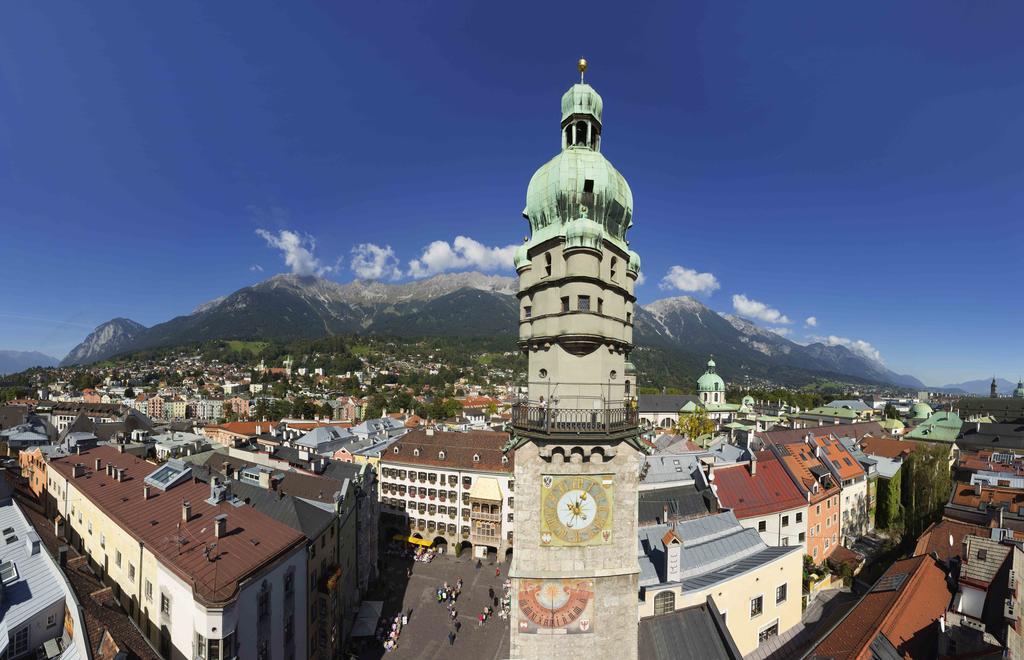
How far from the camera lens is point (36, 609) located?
16078 mm

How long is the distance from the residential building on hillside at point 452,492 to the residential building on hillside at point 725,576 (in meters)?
24.4

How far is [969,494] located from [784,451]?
1248cm

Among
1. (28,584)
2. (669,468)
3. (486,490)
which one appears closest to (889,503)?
(669,468)

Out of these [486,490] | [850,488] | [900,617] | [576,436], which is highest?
[576,436]

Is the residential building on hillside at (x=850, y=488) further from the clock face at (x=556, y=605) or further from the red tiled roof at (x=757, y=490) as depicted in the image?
the clock face at (x=556, y=605)

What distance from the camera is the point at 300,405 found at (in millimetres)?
130375

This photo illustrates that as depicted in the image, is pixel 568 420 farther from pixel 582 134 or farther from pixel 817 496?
pixel 817 496

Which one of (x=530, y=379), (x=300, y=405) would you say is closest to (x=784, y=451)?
(x=530, y=379)

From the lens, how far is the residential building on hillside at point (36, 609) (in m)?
15.1

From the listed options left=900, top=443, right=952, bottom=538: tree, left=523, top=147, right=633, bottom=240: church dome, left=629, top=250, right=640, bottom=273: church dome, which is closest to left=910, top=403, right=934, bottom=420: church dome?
left=900, top=443, right=952, bottom=538: tree

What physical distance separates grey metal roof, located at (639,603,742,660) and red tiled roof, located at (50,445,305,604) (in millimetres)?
15381

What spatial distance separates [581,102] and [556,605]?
51.4 feet

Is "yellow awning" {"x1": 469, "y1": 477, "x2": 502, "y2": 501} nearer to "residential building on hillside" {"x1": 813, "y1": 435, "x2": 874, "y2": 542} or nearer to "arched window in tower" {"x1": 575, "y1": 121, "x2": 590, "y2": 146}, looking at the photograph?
"residential building on hillside" {"x1": 813, "y1": 435, "x2": 874, "y2": 542}

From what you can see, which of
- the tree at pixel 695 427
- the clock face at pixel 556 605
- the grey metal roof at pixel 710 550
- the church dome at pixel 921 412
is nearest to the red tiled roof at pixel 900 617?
the grey metal roof at pixel 710 550
